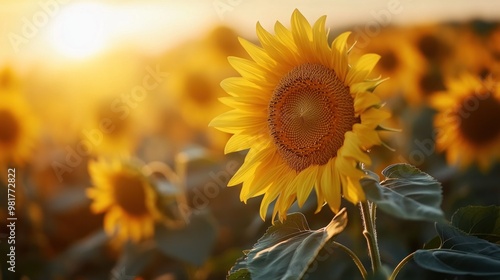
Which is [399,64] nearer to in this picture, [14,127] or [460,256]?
[14,127]

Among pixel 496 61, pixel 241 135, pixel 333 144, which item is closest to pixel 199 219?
pixel 241 135

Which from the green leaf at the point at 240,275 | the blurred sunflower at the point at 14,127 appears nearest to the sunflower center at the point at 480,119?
the green leaf at the point at 240,275

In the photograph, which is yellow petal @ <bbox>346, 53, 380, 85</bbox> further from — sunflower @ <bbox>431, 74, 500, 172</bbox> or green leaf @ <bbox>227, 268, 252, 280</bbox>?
sunflower @ <bbox>431, 74, 500, 172</bbox>

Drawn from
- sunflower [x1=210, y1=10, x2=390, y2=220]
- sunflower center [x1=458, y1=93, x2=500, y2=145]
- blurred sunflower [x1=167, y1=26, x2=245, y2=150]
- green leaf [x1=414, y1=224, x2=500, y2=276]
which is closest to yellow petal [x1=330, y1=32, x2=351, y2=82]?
sunflower [x1=210, y1=10, x2=390, y2=220]

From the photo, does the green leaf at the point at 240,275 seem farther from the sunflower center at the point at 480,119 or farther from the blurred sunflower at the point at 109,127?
the blurred sunflower at the point at 109,127

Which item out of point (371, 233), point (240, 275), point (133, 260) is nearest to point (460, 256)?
point (371, 233)

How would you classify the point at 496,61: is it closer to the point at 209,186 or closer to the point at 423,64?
the point at 423,64

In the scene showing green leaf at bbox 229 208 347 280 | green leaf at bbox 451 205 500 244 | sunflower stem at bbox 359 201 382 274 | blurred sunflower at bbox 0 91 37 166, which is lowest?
green leaf at bbox 451 205 500 244

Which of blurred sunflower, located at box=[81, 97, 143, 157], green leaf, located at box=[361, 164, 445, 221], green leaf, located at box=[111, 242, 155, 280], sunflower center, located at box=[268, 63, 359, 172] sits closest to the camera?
green leaf, located at box=[361, 164, 445, 221]

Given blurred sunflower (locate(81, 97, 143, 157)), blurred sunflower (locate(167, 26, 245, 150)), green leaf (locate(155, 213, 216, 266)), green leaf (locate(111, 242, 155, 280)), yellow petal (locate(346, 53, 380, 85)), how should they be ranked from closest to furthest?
yellow petal (locate(346, 53, 380, 85))
green leaf (locate(155, 213, 216, 266))
green leaf (locate(111, 242, 155, 280))
blurred sunflower (locate(81, 97, 143, 157))
blurred sunflower (locate(167, 26, 245, 150))
